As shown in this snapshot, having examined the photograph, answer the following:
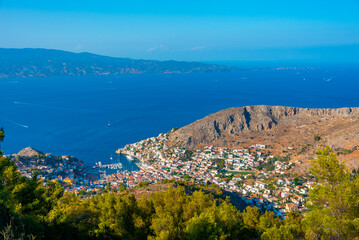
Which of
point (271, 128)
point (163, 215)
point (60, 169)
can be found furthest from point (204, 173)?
point (163, 215)

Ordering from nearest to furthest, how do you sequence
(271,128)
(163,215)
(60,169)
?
1. (163,215)
2. (60,169)
3. (271,128)

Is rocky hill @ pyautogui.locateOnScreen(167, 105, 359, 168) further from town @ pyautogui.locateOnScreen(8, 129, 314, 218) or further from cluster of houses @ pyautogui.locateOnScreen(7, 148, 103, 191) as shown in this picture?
cluster of houses @ pyautogui.locateOnScreen(7, 148, 103, 191)

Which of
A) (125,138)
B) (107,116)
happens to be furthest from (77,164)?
(107,116)

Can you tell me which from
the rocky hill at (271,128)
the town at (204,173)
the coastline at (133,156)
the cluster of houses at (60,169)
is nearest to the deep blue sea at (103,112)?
the coastline at (133,156)

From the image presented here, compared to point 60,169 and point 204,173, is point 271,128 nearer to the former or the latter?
point 204,173

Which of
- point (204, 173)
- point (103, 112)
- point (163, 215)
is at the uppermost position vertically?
point (163, 215)

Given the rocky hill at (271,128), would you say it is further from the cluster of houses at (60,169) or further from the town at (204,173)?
the cluster of houses at (60,169)

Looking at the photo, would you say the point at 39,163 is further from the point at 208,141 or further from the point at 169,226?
the point at 169,226
